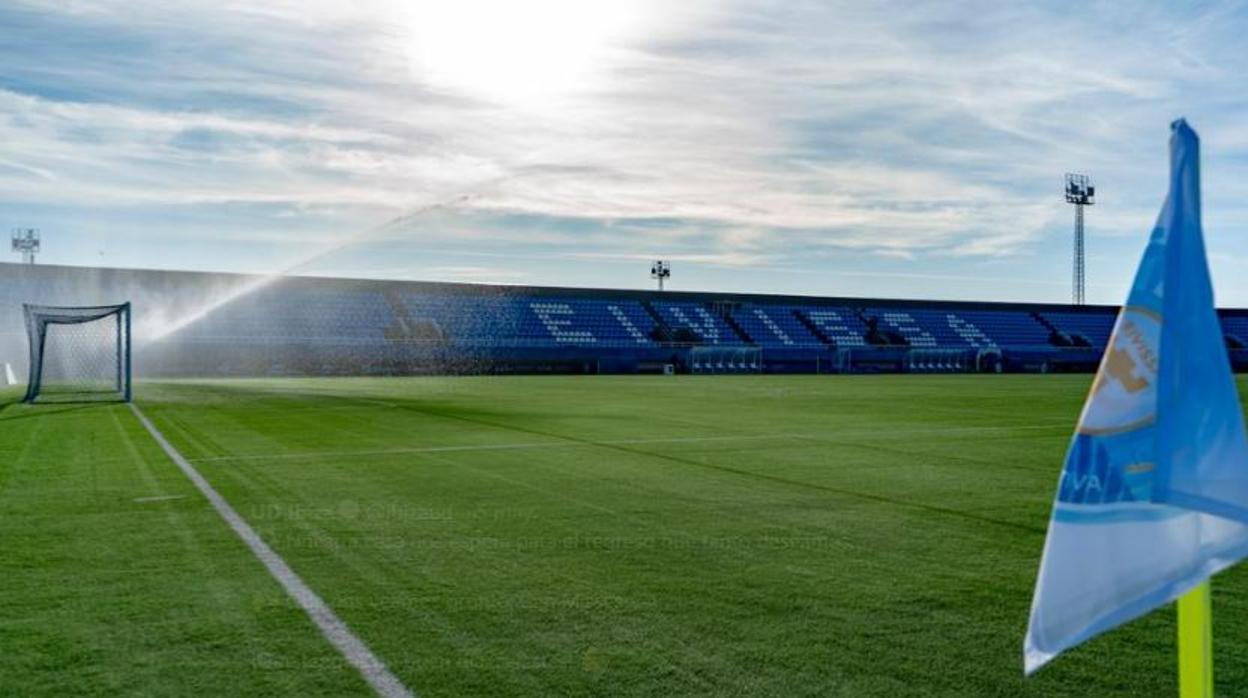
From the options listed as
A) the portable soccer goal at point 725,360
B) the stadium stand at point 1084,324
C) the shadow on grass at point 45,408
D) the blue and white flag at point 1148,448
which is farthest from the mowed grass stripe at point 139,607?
the stadium stand at point 1084,324

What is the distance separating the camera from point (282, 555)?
702cm

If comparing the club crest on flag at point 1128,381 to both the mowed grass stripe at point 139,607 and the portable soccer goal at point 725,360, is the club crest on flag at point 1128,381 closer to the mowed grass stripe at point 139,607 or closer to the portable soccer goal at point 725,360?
the mowed grass stripe at point 139,607

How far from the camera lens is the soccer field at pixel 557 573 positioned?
14.9ft

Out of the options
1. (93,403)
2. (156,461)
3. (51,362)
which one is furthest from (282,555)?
(51,362)

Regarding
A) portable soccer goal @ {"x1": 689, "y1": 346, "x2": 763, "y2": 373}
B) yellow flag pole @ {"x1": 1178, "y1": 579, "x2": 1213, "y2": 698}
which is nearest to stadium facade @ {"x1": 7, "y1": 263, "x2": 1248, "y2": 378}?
portable soccer goal @ {"x1": 689, "y1": 346, "x2": 763, "y2": 373}

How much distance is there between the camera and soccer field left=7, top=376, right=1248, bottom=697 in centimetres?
454

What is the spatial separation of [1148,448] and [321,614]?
4387 millimetres

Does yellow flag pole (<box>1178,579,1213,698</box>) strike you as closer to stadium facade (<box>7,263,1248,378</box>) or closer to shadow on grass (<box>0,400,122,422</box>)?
shadow on grass (<box>0,400,122,422</box>)

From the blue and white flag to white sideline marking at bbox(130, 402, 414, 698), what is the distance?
283 centimetres

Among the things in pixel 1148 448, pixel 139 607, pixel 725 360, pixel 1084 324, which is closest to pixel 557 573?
pixel 139 607

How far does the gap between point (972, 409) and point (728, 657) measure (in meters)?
20.8

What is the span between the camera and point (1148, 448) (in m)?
2.18

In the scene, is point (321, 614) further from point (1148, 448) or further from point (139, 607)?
point (1148, 448)

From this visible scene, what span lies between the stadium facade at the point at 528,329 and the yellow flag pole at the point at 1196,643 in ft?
181
